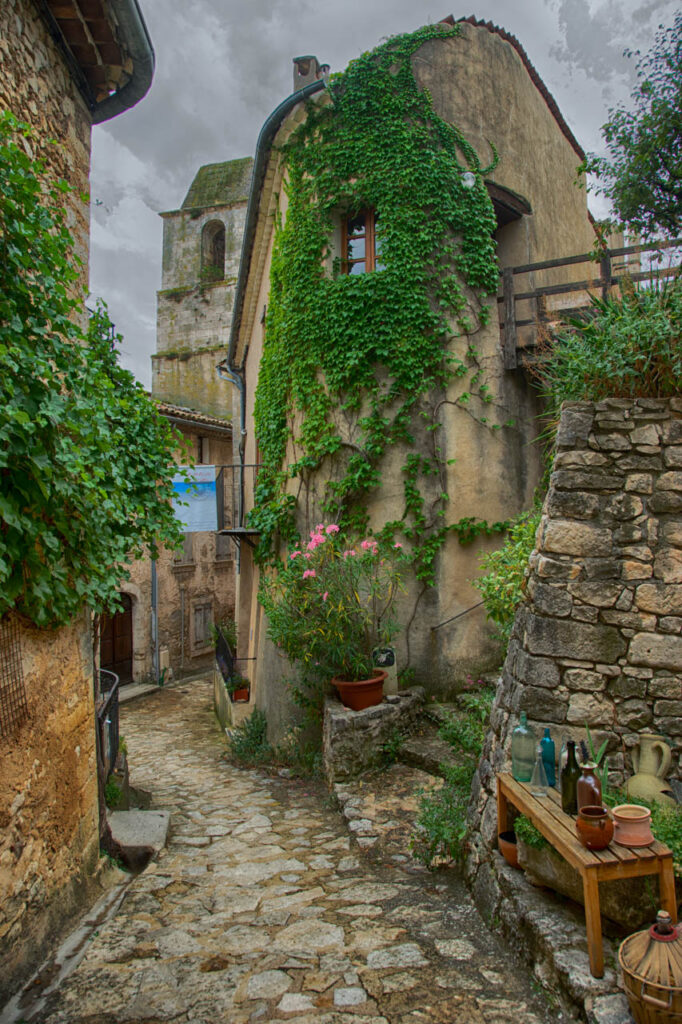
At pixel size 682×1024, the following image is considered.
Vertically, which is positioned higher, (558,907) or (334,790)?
(558,907)

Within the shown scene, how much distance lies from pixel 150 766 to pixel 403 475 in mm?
5196

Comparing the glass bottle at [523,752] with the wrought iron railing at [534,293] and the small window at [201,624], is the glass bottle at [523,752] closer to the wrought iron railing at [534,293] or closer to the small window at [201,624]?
the wrought iron railing at [534,293]

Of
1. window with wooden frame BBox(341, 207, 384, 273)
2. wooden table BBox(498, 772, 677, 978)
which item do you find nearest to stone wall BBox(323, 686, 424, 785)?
wooden table BBox(498, 772, 677, 978)

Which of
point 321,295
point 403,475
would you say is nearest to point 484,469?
point 403,475

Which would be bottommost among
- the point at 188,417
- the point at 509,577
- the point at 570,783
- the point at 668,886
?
the point at 668,886

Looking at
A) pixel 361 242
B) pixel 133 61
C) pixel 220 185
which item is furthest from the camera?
pixel 220 185

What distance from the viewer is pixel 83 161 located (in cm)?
487

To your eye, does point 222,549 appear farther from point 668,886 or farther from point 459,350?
point 668,886

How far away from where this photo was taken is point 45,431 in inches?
117

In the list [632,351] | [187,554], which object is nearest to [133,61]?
[632,351]

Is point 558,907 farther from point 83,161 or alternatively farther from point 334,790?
point 83,161

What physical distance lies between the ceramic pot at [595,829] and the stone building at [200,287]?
17779mm

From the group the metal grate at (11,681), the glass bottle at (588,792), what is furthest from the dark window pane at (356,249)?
the glass bottle at (588,792)

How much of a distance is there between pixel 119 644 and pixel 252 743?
7354 millimetres
